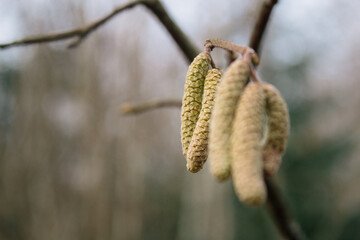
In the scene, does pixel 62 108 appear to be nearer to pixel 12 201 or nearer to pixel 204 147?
pixel 12 201

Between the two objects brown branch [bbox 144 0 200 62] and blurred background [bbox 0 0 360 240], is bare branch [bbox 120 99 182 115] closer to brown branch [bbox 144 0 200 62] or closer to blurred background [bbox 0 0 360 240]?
brown branch [bbox 144 0 200 62]

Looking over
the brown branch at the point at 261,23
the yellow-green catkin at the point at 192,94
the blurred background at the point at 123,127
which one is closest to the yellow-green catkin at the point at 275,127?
the yellow-green catkin at the point at 192,94

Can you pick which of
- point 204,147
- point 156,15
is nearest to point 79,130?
point 156,15

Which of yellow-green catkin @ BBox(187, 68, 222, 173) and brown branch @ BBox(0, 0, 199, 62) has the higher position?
brown branch @ BBox(0, 0, 199, 62)

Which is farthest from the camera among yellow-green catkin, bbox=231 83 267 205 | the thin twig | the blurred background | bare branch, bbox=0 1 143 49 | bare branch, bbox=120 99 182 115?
the blurred background

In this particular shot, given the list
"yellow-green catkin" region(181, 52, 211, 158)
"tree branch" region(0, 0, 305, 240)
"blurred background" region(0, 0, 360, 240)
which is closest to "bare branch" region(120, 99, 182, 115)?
"tree branch" region(0, 0, 305, 240)

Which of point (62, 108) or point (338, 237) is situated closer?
point (338, 237)
